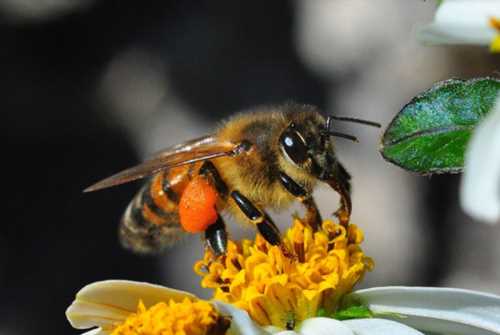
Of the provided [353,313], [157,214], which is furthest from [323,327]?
[157,214]

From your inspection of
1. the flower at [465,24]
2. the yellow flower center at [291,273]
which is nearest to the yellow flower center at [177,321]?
the yellow flower center at [291,273]

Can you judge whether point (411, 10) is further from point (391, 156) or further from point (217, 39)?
point (391, 156)

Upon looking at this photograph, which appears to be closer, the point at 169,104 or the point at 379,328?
the point at 379,328

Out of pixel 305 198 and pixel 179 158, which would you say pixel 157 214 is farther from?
pixel 305 198

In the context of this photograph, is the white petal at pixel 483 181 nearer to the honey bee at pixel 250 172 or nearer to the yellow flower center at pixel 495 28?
the yellow flower center at pixel 495 28

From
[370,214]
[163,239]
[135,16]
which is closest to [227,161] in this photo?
[163,239]
